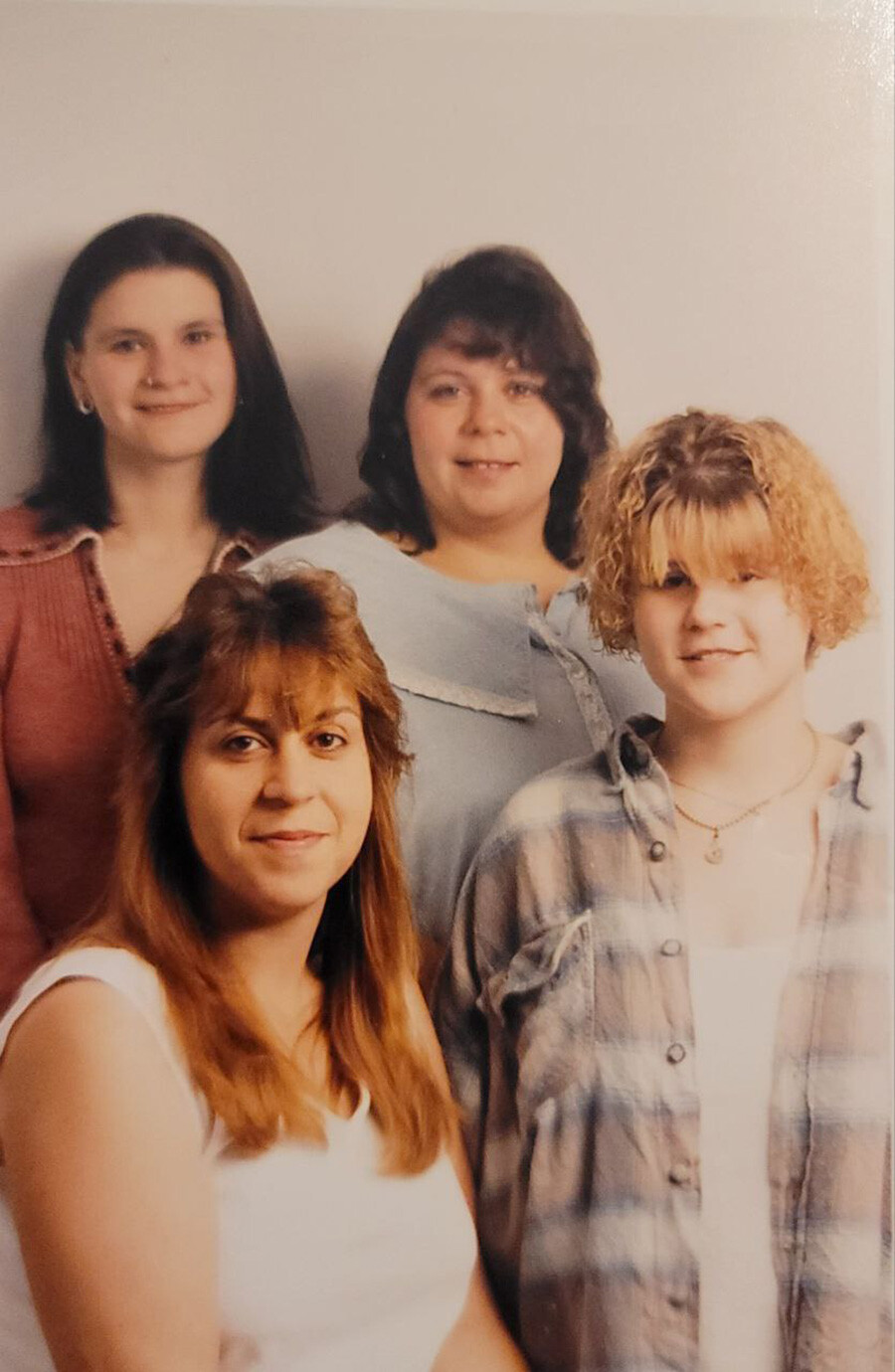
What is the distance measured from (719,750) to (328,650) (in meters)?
0.36

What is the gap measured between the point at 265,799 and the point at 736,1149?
1.65ft

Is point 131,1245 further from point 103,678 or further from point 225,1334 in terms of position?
point 103,678

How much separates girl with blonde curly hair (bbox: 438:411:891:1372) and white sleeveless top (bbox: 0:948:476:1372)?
0.07 meters

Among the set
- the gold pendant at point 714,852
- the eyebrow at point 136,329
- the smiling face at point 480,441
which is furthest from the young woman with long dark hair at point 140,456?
the gold pendant at point 714,852

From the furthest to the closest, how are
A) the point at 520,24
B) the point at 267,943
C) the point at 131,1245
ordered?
the point at 520,24 < the point at 267,943 < the point at 131,1245

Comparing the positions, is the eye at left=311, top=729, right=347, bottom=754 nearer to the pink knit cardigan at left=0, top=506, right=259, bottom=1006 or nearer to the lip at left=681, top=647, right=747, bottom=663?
the pink knit cardigan at left=0, top=506, right=259, bottom=1006

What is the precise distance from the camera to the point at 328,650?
1217mm

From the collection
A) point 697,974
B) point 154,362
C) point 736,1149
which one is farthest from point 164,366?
point 736,1149

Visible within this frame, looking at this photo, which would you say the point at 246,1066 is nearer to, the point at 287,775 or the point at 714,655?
the point at 287,775

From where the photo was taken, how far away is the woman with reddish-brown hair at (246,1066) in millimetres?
1104

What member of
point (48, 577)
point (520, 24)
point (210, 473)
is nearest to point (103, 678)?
point (48, 577)

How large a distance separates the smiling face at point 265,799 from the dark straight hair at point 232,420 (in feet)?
0.58

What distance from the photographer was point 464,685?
127 centimetres

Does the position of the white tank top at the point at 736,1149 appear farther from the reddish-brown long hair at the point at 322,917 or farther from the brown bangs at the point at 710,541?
the brown bangs at the point at 710,541
